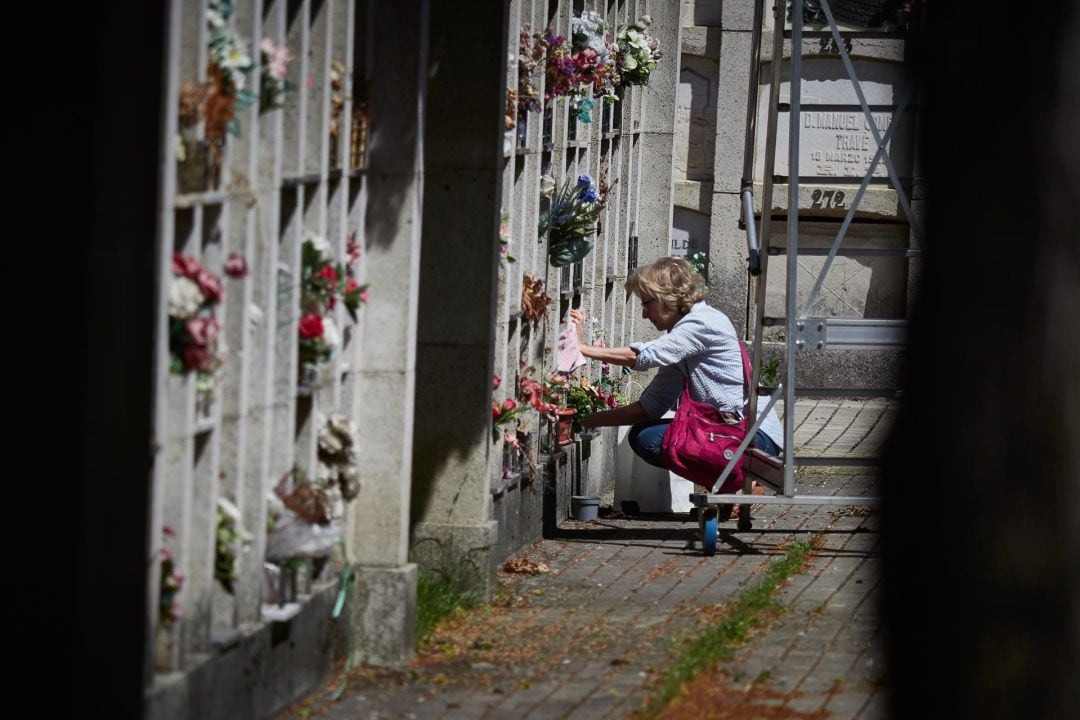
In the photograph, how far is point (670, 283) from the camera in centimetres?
914

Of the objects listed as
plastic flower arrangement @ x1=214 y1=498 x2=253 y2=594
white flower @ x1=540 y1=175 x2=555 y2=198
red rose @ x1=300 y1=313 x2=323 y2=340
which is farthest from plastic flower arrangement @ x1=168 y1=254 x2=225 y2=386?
white flower @ x1=540 y1=175 x2=555 y2=198

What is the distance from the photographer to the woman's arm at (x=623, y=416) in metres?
9.34

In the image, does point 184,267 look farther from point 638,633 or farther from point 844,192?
point 844,192

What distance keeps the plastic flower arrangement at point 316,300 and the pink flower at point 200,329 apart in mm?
981

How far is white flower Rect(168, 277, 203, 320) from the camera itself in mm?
4160

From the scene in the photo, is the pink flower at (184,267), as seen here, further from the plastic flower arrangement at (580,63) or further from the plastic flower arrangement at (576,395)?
the plastic flower arrangement at (576,395)

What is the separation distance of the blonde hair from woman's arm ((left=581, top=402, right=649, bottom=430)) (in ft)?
1.78

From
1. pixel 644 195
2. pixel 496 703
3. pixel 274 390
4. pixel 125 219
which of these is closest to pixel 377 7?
pixel 274 390

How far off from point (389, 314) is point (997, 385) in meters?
3.71

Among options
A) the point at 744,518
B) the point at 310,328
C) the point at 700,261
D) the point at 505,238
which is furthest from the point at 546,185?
the point at 700,261

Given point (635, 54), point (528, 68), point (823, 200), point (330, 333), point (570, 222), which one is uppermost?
point (635, 54)

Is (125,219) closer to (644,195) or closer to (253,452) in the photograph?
(253,452)

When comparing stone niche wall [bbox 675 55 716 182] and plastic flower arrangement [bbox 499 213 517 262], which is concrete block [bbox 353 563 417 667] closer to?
plastic flower arrangement [bbox 499 213 517 262]

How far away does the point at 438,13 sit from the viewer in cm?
670
